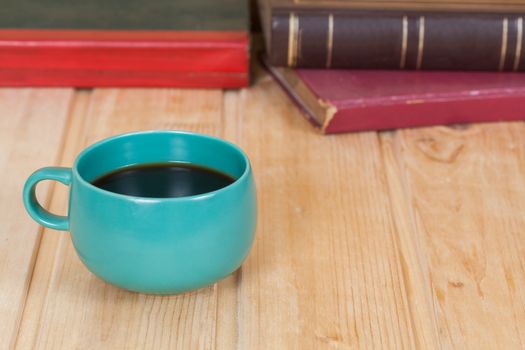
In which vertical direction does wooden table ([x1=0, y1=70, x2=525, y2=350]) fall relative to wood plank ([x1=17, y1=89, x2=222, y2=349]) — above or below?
below

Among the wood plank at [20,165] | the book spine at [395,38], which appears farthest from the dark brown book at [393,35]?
the wood plank at [20,165]

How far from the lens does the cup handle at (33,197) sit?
2.23 ft

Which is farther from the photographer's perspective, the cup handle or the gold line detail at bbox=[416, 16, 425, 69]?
the gold line detail at bbox=[416, 16, 425, 69]

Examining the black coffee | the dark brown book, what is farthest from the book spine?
the black coffee

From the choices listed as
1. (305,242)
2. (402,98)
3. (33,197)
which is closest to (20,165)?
(33,197)

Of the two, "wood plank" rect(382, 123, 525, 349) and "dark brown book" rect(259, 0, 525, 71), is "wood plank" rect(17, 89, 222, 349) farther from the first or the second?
"dark brown book" rect(259, 0, 525, 71)

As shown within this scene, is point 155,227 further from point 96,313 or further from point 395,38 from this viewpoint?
point 395,38

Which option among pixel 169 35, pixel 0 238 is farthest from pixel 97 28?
pixel 0 238

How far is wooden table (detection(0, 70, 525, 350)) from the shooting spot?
674 mm

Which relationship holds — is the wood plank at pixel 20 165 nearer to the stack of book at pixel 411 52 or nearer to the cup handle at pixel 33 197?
the cup handle at pixel 33 197

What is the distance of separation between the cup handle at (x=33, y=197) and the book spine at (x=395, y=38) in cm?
44

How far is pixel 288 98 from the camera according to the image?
1.11 metres

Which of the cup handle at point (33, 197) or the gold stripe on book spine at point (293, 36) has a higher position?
the cup handle at point (33, 197)

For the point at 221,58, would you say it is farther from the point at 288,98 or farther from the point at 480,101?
the point at 480,101
